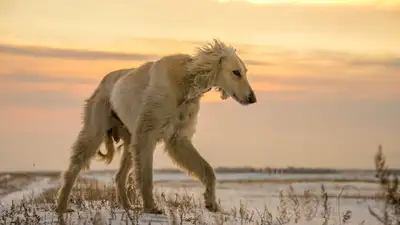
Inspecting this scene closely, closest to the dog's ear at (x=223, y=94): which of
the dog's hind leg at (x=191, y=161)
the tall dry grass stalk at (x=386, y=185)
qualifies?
the dog's hind leg at (x=191, y=161)

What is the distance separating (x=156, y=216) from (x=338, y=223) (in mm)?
2088

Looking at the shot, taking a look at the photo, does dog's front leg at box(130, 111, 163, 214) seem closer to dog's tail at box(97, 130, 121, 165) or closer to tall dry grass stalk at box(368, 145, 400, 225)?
dog's tail at box(97, 130, 121, 165)

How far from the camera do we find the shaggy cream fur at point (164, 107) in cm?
780

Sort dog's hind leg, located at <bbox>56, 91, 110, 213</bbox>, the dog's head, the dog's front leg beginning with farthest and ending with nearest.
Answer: dog's hind leg, located at <bbox>56, 91, 110, 213</bbox>
the dog's head
the dog's front leg

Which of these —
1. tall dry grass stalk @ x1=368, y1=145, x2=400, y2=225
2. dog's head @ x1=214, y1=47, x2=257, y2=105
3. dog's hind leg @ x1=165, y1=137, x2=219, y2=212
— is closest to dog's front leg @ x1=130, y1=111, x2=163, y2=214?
dog's hind leg @ x1=165, y1=137, x2=219, y2=212

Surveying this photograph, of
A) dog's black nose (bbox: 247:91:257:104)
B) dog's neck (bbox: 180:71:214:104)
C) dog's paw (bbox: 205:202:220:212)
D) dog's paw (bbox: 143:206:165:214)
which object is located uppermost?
dog's neck (bbox: 180:71:214:104)

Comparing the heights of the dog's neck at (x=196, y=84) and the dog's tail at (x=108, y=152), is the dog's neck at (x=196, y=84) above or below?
above

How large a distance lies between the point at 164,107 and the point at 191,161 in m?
0.92

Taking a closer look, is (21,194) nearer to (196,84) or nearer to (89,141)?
(89,141)

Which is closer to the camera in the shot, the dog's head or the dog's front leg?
the dog's front leg

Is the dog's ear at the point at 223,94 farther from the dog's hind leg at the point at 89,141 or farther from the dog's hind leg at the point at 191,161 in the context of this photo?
the dog's hind leg at the point at 89,141

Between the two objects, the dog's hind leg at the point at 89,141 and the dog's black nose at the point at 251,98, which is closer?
the dog's black nose at the point at 251,98

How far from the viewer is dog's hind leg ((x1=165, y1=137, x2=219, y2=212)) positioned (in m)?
8.23

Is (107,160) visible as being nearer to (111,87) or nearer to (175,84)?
(111,87)
